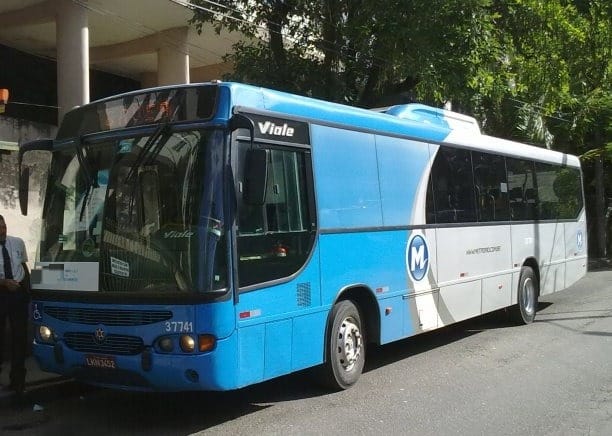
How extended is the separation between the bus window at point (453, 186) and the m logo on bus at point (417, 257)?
56cm

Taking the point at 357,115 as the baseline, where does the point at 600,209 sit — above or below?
below

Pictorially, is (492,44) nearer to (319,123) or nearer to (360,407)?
(319,123)

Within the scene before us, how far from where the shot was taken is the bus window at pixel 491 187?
982cm

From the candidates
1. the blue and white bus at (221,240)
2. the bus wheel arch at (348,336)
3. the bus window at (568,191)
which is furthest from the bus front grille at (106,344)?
the bus window at (568,191)

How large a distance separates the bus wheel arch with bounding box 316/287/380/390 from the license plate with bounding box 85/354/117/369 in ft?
6.96

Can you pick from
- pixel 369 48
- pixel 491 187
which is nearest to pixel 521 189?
pixel 491 187

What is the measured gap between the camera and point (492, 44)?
11.1 meters

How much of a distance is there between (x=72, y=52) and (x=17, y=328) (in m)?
8.53

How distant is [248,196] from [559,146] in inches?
858

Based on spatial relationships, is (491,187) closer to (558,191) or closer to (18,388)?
(558,191)

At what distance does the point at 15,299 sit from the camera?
685 centimetres

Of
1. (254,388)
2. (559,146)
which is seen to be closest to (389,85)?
(254,388)

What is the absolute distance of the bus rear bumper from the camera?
17.5 feet

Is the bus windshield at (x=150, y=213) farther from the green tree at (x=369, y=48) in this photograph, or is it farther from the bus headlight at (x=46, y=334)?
the green tree at (x=369, y=48)
